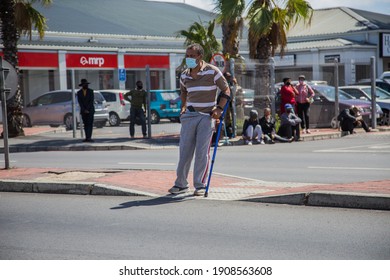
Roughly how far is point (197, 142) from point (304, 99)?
13621 millimetres

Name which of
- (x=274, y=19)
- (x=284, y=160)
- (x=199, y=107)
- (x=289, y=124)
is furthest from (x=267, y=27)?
(x=199, y=107)

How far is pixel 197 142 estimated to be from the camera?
9.77 m

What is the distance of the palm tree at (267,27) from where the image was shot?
2323 cm

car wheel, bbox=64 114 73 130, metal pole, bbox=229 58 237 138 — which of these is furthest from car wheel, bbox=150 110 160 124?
metal pole, bbox=229 58 237 138

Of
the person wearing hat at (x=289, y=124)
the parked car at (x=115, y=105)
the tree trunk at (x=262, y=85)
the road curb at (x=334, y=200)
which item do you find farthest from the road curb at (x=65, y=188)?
the parked car at (x=115, y=105)

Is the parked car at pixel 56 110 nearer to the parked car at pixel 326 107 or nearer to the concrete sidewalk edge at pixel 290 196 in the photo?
the parked car at pixel 326 107

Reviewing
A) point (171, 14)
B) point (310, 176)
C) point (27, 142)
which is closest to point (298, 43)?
point (171, 14)

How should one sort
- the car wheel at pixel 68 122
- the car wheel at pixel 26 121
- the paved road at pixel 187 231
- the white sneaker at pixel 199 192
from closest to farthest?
1. the paved road at pixel 187 231
2. the white sneaker at pixel 199 192
3. the car wheel at pixel 68 122
4. the car wheel at pixel 26 121

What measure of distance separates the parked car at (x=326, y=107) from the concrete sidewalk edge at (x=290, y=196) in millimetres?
15157

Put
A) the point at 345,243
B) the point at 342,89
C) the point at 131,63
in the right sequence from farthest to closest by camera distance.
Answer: the point at 131,63 → the point at 342,89 → the point at 345,243

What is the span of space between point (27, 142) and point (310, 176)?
1337cm

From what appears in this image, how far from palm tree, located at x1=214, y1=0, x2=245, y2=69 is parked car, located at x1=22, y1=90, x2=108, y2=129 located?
26.0 ft

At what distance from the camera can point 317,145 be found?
19562mm

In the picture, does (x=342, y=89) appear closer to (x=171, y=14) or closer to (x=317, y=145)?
(x=317, y=145)
